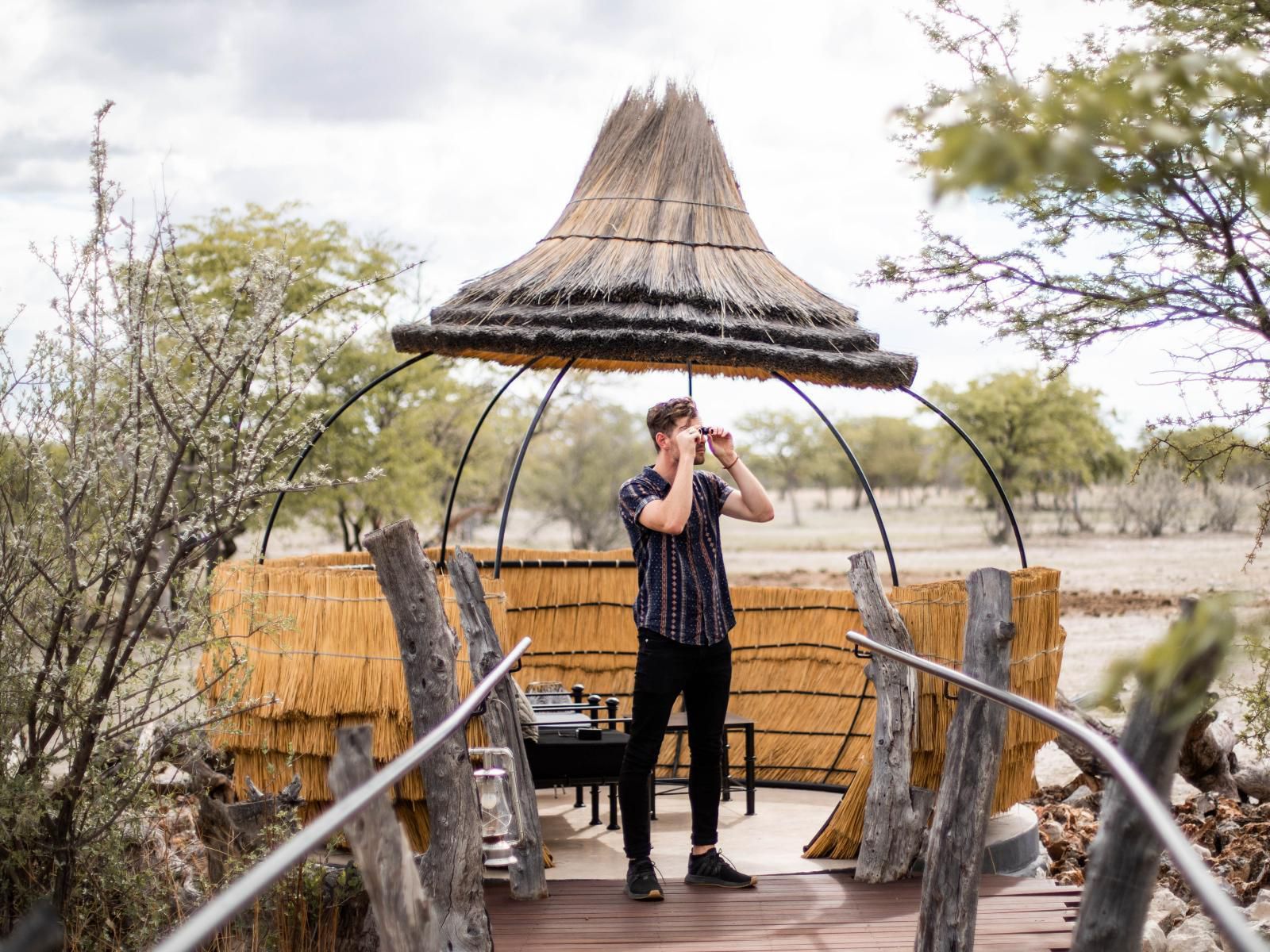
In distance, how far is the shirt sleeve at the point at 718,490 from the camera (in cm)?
428

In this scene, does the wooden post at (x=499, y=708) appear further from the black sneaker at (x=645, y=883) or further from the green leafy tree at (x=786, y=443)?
the green leafy tree at (x=786, y=443)

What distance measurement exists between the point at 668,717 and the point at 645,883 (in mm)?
585

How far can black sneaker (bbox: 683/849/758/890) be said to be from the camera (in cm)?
430

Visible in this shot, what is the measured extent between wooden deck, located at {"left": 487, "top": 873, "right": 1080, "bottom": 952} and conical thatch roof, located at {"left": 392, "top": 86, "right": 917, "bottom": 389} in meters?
2.20

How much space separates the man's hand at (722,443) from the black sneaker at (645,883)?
133 cm

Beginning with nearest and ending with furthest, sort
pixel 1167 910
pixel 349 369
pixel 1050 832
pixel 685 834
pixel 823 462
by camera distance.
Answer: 1. pixel 685 834
2. pixel 1167 910
3. pixel 1050 832
4. pixel 349 369
5. pixel 823 462

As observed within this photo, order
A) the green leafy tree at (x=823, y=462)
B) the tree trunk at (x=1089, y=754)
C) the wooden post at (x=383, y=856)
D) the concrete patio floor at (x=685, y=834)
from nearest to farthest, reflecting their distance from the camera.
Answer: the wooden post at (x=383, y=856)
the concrete patio floor at (x=685, y=834)
the tree trunk at (x=1089, y=754)
the green leafy tree at (x=823, y=462)

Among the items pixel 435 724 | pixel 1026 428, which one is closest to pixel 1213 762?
pixel 435 724

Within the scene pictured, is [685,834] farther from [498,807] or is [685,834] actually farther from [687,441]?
[687,441]

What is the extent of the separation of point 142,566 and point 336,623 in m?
0.71

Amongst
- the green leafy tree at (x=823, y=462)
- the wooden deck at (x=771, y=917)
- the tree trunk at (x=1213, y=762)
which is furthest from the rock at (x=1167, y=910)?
the green leafy tree at (x=823, y=462)

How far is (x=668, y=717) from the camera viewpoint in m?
4.04

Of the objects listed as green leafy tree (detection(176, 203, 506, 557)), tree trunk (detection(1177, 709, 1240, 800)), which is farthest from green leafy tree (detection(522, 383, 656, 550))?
tree trunk (detection(1177, 709, 1240, 800))

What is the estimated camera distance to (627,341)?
541 centimetres
